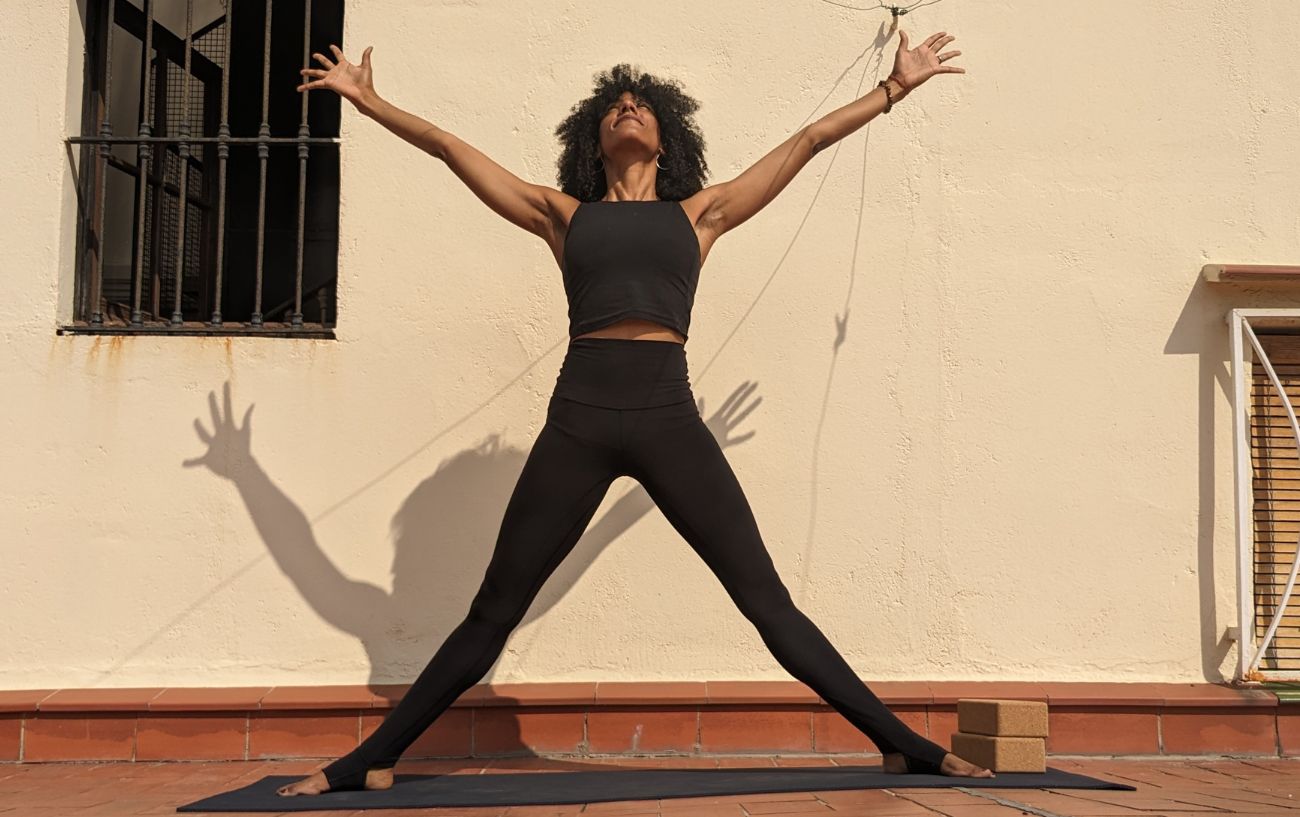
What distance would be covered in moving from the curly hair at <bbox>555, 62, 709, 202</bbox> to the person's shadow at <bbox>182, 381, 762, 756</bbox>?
1.15m

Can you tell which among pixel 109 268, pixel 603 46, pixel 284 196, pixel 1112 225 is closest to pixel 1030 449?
pixel 1112 225

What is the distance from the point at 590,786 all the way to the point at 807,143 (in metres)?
2.21

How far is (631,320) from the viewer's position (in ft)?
13.7

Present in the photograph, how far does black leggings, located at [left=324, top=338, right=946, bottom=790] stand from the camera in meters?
4.11

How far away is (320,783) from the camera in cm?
405

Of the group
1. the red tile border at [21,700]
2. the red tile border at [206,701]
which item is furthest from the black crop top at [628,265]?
the red tile border at [21,700]

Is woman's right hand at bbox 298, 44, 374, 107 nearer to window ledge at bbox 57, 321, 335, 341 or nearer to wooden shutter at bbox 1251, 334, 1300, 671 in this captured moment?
window ledge at bbox 57, 321, 335, 341

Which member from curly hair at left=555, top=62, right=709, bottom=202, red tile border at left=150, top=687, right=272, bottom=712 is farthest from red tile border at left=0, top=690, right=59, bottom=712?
curly hair at left=555, top=62, right=709, bottom=202

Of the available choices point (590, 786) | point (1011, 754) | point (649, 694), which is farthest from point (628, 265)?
point (1011, 754)

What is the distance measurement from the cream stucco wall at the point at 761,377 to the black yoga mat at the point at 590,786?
36.6 inches

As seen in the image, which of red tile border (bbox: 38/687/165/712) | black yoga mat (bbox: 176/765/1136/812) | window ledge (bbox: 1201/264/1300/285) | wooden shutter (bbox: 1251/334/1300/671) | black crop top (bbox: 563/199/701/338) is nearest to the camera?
black yoga mat (bbox: 176/765/1136/812)

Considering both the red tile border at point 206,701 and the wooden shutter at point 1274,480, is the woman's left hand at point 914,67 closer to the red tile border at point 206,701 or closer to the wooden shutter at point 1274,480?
the wooden shutter at point 1274,480

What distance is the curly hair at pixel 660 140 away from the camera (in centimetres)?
458

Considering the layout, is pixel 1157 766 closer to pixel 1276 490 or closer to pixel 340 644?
pixel 1276 490
